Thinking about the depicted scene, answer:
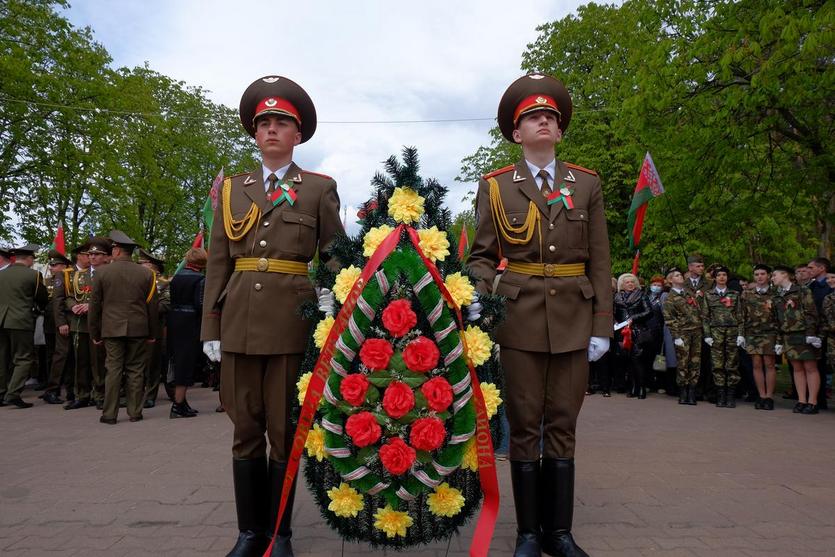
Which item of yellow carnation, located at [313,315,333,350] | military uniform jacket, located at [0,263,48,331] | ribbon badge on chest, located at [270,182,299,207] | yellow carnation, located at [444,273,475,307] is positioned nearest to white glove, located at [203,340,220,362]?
yellow carnation, located at [313,315,333,350]

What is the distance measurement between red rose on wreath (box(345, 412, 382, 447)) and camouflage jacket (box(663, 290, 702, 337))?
8.09 meters

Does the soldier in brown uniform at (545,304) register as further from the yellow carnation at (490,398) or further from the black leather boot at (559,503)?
the yellow carnation at (490,398)

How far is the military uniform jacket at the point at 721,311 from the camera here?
990cm

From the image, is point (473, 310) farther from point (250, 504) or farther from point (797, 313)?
point (797, 313)

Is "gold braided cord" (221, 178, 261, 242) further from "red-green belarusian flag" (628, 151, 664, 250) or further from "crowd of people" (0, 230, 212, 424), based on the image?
"red-green belarusian flag" (628, 151, 664, 250)

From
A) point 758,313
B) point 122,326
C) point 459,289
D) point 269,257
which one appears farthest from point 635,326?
point 269,257

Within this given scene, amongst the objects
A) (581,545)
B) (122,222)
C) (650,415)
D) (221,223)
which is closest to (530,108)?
(221,223)

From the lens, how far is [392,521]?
10.1 feet

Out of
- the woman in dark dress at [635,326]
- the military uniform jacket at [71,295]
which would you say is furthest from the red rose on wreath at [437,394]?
the woman in dark dress at [635,326]

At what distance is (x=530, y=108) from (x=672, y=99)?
9811 mm

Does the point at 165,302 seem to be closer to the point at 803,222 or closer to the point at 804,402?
the point at 804,402

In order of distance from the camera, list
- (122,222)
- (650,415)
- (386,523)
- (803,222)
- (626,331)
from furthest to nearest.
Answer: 1. (122,222)
2. (803,222)
3. (626,331)
4. (650,415)
5. (386,523)

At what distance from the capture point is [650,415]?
8.84 meters

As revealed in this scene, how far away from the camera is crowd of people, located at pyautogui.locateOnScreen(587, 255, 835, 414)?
30.0 ft
